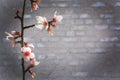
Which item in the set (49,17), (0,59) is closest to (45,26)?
(49,17)

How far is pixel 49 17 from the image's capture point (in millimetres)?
2621

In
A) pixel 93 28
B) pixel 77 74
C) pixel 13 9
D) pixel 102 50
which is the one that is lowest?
pixel 77 74

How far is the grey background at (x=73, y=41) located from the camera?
8.55 ft

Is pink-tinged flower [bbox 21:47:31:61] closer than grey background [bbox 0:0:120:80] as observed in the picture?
Yes

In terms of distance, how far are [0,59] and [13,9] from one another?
1.42 feet

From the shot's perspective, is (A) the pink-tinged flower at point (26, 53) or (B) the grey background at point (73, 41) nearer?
(A) the pink-tinged flower at point (26, 53)

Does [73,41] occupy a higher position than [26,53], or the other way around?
[26,53]

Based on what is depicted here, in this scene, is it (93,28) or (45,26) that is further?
(93,28)

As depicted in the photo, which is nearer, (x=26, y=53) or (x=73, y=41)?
(x=26, y=53)

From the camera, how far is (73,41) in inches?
104

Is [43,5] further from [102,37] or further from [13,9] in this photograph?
[102,37]

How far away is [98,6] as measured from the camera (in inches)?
102

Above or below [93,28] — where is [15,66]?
below

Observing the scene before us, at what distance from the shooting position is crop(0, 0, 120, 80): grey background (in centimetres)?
261
